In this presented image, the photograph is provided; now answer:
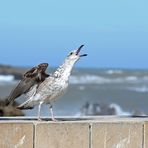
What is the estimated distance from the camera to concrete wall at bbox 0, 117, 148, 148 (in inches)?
303

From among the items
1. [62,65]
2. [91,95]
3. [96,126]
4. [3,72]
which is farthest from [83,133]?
[3,72]

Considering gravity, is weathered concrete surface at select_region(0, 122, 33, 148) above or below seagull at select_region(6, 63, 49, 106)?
below

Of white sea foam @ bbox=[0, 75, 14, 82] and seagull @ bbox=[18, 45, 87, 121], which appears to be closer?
seagull @ bbox=[18, 45, 87, 121]

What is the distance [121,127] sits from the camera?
7977mm

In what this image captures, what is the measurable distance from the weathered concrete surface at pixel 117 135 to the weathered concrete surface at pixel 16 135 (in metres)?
0.68

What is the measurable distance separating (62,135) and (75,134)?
139mm

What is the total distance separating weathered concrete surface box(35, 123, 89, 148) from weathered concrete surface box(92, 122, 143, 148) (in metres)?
0.10

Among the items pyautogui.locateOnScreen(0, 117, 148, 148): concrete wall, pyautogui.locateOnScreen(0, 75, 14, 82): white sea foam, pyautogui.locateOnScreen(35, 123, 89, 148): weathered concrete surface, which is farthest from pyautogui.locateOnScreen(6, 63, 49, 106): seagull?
pyautogui.locateOnScreen(0, 75, 14, 82): white sea foam

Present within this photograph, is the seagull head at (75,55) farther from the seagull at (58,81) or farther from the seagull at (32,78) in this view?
the seagull at (32,78)

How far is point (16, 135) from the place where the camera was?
25.2 feet

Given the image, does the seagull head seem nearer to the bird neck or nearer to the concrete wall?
the bird neck

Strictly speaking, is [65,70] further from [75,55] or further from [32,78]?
[32,78]

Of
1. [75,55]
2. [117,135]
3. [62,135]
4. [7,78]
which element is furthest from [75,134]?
[7,78]

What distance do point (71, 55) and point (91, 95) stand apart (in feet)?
117
